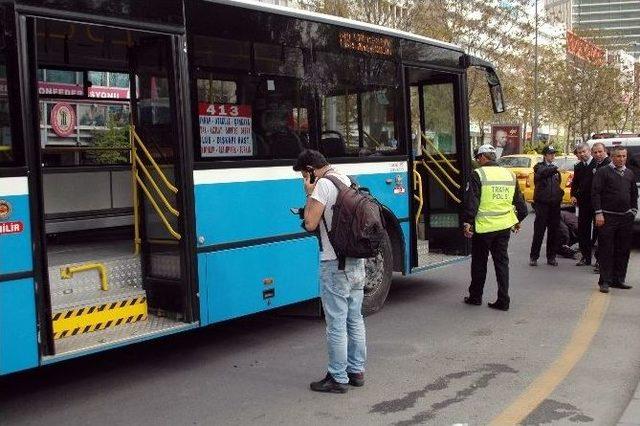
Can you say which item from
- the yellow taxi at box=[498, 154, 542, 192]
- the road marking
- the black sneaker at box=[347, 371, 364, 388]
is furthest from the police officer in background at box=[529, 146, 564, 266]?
the yellow taxi at box=[498, 154, 542, 192]

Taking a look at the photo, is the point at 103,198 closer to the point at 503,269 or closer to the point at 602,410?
the point at 503,269

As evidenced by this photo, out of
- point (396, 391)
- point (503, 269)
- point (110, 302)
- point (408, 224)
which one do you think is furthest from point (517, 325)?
point (110, 302)

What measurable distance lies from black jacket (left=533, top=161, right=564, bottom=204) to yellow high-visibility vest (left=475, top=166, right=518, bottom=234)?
3.09 m

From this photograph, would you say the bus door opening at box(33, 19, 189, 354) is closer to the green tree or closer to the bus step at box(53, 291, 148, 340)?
the bus step at box(53, 291, 148, 340)

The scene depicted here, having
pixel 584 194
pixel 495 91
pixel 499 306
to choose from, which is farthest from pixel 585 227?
pixel 499 306

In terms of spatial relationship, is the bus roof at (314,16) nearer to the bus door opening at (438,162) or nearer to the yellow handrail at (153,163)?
the bus door opening at (438,162)

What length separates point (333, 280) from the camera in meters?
5.27

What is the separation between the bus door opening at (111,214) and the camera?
5535 mm

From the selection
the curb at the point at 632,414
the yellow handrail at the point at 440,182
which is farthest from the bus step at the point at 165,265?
the yellow handrail at the point at 440,182

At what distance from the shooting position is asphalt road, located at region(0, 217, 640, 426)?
4.97 meters

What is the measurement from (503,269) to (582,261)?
3627mm

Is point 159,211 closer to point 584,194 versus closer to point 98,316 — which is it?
→ point 98,316

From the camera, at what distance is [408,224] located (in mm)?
8438

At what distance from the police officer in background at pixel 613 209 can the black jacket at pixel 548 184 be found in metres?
1.88
